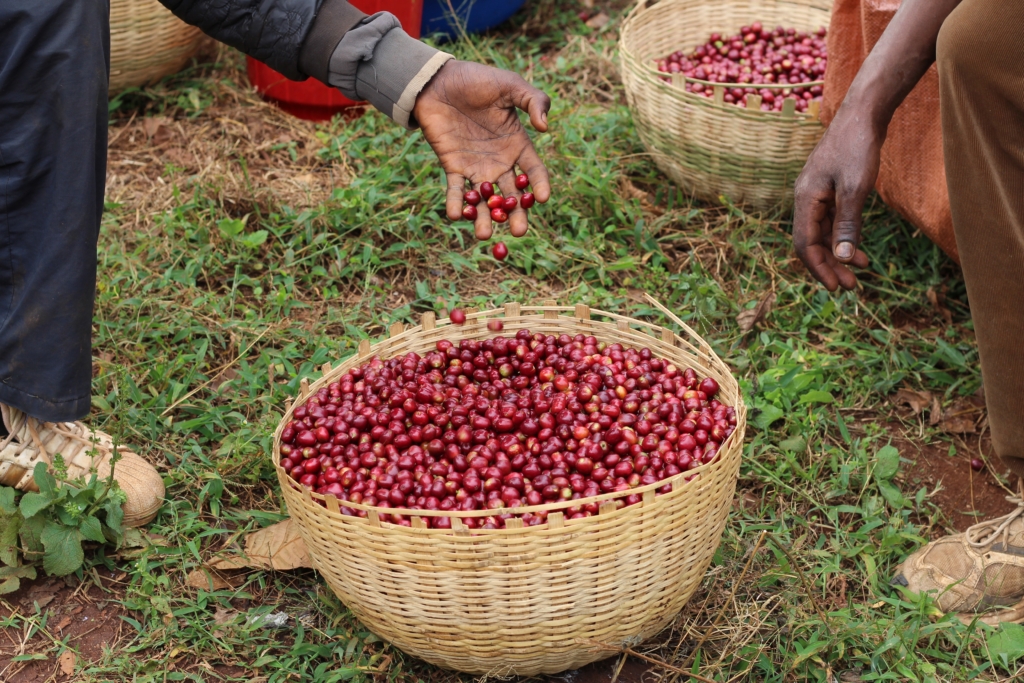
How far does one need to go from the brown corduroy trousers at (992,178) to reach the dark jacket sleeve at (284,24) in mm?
1513

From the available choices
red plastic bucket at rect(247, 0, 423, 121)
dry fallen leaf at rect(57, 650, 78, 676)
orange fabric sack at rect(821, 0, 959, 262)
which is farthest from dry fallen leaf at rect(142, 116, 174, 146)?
orange fabric sack at rect(821, 0, 959, 262)

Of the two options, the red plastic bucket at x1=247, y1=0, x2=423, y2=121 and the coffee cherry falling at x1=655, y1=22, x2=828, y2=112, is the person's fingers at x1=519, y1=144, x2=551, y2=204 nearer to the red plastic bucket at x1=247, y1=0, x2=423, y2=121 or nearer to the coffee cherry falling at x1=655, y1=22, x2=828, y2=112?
the coffee cherry falling at x1=655, y1=22, x2=828, y2=112

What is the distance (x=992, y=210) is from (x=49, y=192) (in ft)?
7.20

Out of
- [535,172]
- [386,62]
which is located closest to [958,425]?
[535,172]

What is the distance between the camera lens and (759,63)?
4.25 meters

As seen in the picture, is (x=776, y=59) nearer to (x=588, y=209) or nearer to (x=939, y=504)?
(x=588, y=209)

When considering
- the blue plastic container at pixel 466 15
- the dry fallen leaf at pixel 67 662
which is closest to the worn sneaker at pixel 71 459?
the dry fallen leaf at pixel 67 662

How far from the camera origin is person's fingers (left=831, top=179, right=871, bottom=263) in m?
2.35

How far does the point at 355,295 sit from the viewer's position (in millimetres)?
3611

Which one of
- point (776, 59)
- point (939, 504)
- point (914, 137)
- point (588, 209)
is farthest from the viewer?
point (776, 59)

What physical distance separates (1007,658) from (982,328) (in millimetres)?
782

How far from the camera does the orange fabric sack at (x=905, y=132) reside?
3.00 metres

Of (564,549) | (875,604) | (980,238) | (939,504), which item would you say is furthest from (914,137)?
(564,549)

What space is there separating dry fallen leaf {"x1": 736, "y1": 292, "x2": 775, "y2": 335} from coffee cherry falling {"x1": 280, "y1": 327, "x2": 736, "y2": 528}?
30.4 inches
